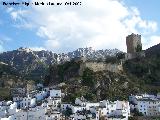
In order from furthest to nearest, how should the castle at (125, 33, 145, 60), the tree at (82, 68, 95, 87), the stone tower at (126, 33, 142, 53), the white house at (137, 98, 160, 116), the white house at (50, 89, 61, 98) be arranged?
the stone tower at (126, 33, 142, 53) → the castle at (125, 33, 145, 60) → the tree at (82, 68, 95, 87) → the white house at (50, 89, 61, 98) → the white house at (137, 98, 160, 116)

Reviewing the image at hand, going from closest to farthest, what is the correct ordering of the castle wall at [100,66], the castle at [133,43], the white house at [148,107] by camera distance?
1. the white house at [148,107]
2. the castle wall at [100,66]
3. the castle at [133,43]

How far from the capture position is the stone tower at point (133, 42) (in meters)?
117

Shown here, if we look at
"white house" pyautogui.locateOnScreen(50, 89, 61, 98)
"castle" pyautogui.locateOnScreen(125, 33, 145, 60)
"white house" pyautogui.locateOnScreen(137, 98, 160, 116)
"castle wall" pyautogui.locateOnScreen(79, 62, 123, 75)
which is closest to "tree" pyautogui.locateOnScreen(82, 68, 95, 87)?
"castle wall" pyautogui.locateOnScreen(79, 62, 123, 75)

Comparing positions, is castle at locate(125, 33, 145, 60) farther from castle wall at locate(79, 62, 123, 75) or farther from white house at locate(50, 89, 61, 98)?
white house at locate(50, 89, 61, 98)

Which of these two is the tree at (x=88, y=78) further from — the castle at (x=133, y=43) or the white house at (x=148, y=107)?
the castle at (x=133, y=43)

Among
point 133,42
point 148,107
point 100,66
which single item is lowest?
point 148,107

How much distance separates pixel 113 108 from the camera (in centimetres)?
7762

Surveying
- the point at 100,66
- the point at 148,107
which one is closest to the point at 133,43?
the point at 100,66

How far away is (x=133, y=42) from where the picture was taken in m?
118

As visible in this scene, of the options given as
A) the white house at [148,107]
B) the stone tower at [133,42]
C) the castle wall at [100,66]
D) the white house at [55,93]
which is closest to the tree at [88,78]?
the castle wall at [100,66]

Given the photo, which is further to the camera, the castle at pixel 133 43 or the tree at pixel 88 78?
the castle at pixel 133 43

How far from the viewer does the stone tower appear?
11681cm

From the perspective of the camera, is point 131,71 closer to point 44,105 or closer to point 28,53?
point 44,105

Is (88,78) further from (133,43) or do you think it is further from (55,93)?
(133,43)
